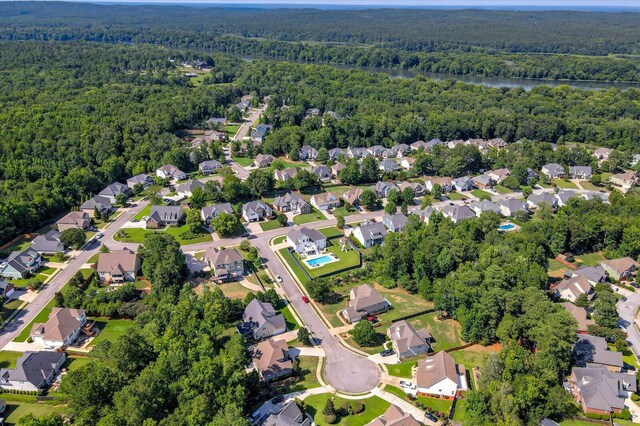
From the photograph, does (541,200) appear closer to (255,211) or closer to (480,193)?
(480,193)

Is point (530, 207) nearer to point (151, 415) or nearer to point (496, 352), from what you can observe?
point (496, 352)

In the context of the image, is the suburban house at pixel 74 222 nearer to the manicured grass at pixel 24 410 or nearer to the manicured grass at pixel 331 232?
the manicured grass at pixel 24 410

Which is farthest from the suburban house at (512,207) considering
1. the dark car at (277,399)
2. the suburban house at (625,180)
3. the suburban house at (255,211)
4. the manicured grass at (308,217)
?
the dark car at (277,399)

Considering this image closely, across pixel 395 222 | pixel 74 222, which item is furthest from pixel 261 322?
pixel 74 222

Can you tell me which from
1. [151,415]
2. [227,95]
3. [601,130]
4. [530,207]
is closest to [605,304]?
[530,207]

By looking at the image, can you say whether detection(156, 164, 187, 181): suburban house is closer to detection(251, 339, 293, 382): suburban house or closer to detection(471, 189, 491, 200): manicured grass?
detection(251, 339, 293, 382): suburban house
